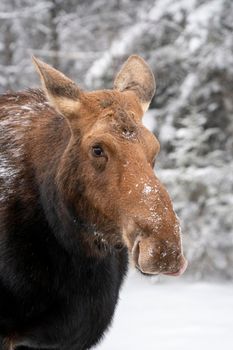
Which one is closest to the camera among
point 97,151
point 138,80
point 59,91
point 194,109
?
point 97,151

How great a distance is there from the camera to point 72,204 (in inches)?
162

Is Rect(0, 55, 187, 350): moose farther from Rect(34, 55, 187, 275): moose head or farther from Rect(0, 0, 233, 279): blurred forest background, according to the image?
Rect(0, 0, 233, 279): blurred forest background

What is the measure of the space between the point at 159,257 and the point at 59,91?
1.36 metres

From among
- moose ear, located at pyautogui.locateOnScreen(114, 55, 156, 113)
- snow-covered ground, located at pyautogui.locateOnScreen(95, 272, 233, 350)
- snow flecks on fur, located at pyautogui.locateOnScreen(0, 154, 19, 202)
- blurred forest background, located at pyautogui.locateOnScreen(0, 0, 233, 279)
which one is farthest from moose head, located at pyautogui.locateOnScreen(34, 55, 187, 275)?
blurred forest background, located at pyautogui.locateOnScreen(0, 0, 233, 279)

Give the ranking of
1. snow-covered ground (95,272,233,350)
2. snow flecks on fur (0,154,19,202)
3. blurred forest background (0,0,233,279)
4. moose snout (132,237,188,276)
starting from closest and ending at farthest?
moose snout (132,237,188,276) → snow flecks on fur (0,154,19,202) → snow-covered ground (95,272,233,350) → blurred forest background (0,0,233,279)

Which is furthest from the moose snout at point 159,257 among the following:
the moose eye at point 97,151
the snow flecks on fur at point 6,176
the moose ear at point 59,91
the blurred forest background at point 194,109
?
the blurred forest background at point 194,109

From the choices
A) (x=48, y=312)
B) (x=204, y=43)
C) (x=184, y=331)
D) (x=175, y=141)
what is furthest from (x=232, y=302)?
(x=48, y=312)

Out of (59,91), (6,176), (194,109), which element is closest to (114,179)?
(59,91)

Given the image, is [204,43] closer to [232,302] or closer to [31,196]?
[232,302]

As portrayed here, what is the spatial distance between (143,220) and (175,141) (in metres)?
8.23

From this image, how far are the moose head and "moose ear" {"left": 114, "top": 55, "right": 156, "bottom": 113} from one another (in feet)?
0.56

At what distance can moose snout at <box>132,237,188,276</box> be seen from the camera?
11.0ft

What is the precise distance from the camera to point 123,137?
150 inches

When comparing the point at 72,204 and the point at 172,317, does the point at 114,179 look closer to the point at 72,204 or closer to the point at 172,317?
the point at 72,204
